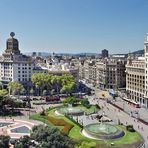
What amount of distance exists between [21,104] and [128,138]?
1990 inches

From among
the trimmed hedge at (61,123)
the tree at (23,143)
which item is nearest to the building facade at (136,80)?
the trimmed hedge at (61,123)

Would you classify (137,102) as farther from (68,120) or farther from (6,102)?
(6,102)

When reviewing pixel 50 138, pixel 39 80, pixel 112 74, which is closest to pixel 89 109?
pixel 39 80

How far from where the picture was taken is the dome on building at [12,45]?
170950 millimetres

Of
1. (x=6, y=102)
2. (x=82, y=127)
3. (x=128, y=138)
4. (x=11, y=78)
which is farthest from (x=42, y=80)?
(x=128, y=138)

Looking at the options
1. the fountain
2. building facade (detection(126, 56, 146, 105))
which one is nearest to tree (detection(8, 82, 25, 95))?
building facade (detection(126, 56, 146, 105))

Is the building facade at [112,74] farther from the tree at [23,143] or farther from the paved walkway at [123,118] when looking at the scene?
the tree at [23,143]

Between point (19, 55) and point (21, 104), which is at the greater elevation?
point (19, 55)

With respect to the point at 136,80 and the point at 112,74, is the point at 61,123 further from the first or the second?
the point at 112,74

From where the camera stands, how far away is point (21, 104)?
11706cm

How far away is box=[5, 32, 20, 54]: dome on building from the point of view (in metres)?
171

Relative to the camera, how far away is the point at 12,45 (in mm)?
171625

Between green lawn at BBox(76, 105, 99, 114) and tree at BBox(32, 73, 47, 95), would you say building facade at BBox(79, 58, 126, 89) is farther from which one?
green lawn at BBox(76, 105, 99, 114)

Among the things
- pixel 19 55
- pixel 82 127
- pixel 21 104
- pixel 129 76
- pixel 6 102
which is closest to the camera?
pixel 82 127
